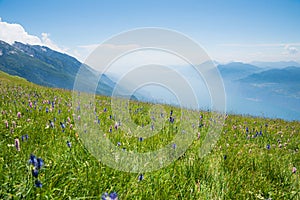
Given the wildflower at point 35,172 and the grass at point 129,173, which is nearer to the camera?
the wildflower at point 35,172

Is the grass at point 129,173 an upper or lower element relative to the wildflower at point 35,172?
lower

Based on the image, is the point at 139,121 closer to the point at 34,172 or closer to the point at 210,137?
the point at 210,137

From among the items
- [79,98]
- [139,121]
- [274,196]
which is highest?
[79,98]

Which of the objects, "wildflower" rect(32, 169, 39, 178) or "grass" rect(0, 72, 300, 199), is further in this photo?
"grass" rect(0, 72, 300, 199)

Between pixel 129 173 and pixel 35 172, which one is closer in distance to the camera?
pixel 35 172

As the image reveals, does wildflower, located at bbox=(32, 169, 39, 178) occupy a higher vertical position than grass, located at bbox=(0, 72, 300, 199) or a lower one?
higher

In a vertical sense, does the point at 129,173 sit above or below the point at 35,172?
below

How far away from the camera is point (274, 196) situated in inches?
125

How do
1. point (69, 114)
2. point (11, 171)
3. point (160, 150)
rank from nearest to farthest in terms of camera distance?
point (11, 171) → point (160, 150) → point (69, 114)

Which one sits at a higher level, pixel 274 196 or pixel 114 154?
pixel 114 154

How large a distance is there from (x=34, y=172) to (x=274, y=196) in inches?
106

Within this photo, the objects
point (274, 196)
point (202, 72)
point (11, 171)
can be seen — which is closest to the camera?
point (11, 171)

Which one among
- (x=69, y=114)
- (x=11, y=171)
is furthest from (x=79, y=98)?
(x=11, y=171)

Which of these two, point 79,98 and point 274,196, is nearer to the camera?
point 274,196
